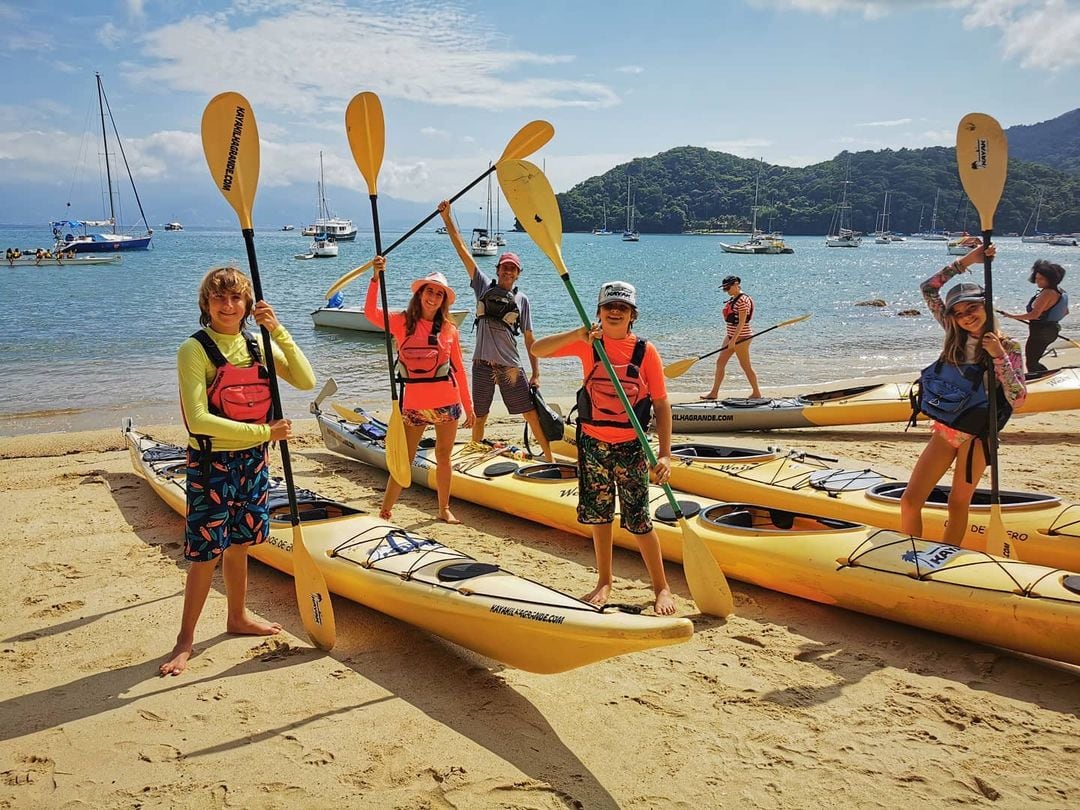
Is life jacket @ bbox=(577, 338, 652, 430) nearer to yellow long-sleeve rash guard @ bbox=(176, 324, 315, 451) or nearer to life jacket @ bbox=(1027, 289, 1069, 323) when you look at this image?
yellow long-sleeve rash guard @ bbox=(176, 324, 315, 451)

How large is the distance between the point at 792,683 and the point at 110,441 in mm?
7212

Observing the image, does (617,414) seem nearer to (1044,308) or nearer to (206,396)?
(206,396)

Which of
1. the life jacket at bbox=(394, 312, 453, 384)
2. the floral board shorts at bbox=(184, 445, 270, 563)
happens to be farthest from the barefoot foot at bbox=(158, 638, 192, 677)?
the life jacket at bbox=(394, 312, 453, 384)

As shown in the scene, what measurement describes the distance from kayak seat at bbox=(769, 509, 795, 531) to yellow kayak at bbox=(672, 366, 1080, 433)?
3685 mm

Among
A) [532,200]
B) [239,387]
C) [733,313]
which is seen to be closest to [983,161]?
[532,200]

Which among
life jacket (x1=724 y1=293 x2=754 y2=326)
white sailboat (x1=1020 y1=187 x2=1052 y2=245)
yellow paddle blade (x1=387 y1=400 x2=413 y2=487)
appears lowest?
yellow paddle blade (x1=387 y1=400 x2=413 y2=487)

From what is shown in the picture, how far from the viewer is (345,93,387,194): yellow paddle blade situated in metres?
4.62

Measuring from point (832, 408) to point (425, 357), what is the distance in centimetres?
487

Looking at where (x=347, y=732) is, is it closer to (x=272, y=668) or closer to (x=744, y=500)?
(x=272, y=668)

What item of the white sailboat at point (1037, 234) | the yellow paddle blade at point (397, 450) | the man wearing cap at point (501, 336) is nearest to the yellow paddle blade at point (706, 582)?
the yellow paddle blade at point (397, 450)

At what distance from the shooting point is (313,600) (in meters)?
3.42

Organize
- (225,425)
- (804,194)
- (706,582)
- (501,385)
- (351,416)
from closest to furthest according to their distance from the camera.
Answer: (225,425) < (706,582) < (501,385) < (351,416) < (804,194)

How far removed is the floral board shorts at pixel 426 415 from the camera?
4754mm

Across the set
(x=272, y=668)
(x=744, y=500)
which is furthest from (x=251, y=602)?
(x=744, y=500)
